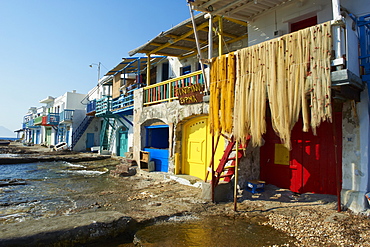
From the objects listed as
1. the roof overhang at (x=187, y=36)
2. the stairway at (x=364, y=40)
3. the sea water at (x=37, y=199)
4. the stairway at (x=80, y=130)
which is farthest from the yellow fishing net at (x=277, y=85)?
the stairway at (x=80, y=130)

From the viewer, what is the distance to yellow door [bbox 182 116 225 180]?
988 centimetres

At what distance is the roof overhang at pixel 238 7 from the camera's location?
7582 mm

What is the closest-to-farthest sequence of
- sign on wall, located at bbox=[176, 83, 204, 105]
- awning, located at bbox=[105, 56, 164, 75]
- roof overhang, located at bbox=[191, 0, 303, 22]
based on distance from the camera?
roof overhang, located at bbox=[191, 0, 303, 22], sign on wall, located at bbox=[176, 83, 204, 105], awning, located at bbox=[105, 56, 164, 75]

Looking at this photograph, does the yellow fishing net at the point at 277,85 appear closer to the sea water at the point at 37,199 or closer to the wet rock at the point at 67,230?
the wet rock at the point at 67,230

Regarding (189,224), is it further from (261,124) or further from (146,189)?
(146,189)

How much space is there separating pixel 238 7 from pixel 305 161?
511cm

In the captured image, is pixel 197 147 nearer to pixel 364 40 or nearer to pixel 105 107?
pixel 364 40

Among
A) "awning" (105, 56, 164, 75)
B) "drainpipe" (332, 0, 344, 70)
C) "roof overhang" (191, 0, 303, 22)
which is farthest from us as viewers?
"awning" (105, 56, 164, 75)

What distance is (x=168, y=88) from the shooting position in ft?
38.7

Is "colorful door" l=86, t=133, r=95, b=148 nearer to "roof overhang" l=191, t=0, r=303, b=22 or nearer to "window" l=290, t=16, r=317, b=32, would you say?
"roof overhang" l=191, t=0, r=303, b=22

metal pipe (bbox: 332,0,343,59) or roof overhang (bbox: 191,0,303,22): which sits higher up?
roof overhang (bbox: 191,0,303,22)

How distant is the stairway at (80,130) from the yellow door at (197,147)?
72.0ft

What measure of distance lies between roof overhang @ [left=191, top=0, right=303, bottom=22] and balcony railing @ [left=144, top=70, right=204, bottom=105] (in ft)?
7.51

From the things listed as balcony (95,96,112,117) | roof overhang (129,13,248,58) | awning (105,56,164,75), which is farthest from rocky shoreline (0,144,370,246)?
balcony (95,96,112,117)
